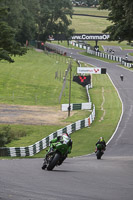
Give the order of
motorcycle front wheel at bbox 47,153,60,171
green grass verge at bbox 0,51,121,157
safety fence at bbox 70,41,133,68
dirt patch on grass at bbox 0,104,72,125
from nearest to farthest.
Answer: motorcycle front wheel at bbox 47,153,60,171 → green grass verge at bbox 0,51,121,157 → dirt patch on grass at bbox 0,104,72,125 → safety fence at bbox 70,41,133,68

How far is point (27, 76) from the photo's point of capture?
78.9 meters

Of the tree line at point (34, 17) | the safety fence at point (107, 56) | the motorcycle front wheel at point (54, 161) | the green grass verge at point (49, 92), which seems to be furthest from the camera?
the safety fence at point (107, 56)

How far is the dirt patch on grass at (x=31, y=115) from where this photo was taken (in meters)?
45.6

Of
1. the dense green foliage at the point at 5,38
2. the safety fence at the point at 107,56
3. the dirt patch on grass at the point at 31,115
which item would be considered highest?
the dense green foliage at the point at 5,38

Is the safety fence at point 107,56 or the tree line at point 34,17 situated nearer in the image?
the tree line at point 34,17

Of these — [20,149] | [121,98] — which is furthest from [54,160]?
[121,98]

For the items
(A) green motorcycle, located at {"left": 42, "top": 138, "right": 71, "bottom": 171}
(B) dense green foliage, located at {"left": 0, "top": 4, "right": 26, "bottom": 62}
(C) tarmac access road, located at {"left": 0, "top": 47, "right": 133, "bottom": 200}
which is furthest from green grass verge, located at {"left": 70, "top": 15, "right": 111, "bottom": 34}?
(C) tarmac access road, located at {"left": 0, "top": 47, "right": 133, "bottom": 200}

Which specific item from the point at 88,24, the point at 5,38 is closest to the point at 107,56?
the point at 88,24

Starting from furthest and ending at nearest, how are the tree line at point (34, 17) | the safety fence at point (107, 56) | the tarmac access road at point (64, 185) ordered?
the safety fence at point (107, 56)
the tree line at point (34, 17)
the tarmac access road at point (64, 185)

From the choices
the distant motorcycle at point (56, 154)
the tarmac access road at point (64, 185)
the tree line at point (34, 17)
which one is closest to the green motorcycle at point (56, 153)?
the distant motorcycle at point (56, 154)

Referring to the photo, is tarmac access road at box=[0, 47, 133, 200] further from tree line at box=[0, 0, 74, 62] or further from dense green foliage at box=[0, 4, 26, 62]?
tree line at box=[0, 0, 74, 62]

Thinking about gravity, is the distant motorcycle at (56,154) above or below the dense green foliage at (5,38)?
below

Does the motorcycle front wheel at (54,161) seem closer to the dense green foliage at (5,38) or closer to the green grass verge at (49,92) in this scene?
the green grass verge at (49,92)

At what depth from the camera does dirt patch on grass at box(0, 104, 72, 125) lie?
4562cm
